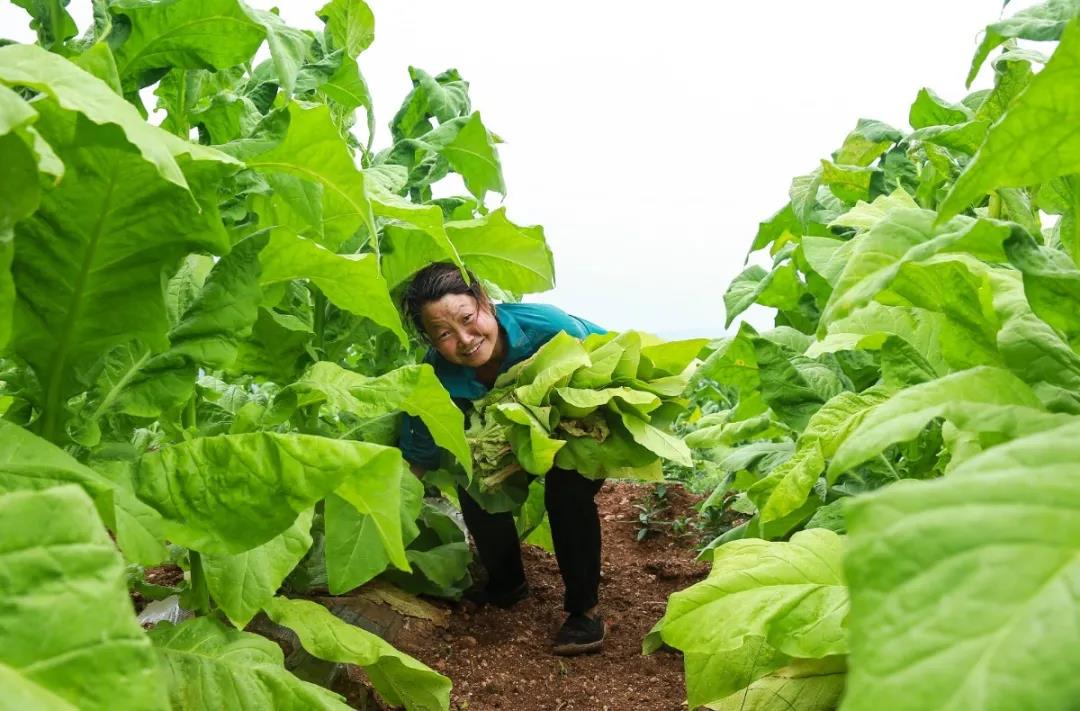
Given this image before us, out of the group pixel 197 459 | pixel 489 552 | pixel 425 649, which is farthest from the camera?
pixel 489 552

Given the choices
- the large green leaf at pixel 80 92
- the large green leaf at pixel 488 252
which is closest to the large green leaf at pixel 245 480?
the large green leaf at pixel 80 92

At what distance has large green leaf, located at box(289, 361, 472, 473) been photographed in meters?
1.58

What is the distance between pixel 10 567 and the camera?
676 millimetres

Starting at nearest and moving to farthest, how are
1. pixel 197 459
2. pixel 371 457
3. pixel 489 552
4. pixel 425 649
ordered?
1. pixel 371 457
2. pixel 197 459
3. pixel 425 649
4. pixel 489 552

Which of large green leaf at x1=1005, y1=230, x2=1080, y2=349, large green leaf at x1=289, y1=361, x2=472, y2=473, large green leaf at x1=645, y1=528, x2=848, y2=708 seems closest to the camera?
large green leaf at x1=1005, y1=230, x2=1080, y2=349

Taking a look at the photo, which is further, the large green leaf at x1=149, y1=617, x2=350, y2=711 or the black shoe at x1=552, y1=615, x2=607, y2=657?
the black shoe at x1=552, y1=615, x2=607, y2=657

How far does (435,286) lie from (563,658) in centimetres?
106

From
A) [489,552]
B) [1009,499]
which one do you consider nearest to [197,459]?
[1009,499]

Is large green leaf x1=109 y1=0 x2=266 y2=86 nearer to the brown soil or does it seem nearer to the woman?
the woman

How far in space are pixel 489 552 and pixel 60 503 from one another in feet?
7.27

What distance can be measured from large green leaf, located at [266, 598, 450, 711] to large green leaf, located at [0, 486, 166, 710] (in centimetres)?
100

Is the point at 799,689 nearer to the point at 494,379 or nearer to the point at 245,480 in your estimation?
the point at 245,480

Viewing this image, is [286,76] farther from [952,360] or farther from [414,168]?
[952,360]

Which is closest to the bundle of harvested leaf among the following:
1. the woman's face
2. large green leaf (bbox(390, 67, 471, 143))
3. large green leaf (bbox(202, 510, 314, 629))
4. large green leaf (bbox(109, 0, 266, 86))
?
the woman's face
